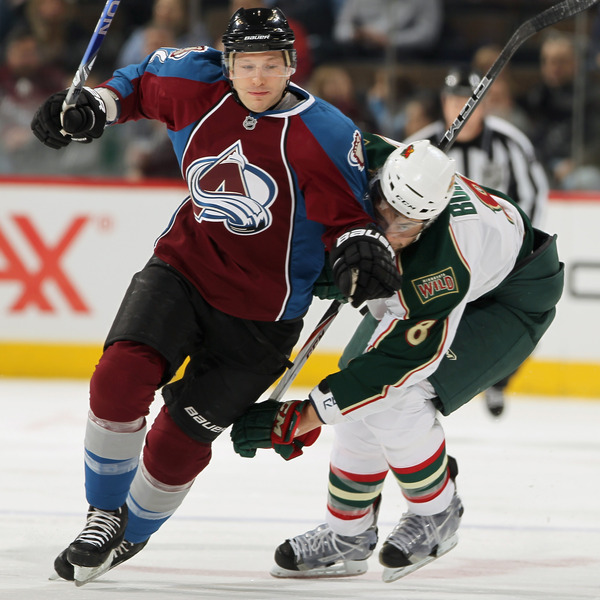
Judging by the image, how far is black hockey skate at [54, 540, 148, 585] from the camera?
8.77ft

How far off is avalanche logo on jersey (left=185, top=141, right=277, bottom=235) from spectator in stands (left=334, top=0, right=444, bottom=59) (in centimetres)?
351

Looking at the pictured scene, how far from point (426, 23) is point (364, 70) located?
408 mm

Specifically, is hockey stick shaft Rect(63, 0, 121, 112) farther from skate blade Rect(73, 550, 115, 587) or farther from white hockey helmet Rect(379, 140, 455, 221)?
skate blade Rect(73, 550, 115, 587)

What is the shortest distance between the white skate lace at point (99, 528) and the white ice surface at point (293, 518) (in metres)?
0.15

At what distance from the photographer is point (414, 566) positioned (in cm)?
297

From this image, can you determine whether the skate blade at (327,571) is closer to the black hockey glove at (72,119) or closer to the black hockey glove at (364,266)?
the black hockey glove at (364,266)

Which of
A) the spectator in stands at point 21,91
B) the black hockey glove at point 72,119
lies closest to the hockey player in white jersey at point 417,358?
the black hockey glove at point 72,119

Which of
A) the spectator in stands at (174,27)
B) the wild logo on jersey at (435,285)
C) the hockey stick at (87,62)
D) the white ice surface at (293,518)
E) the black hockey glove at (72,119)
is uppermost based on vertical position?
the hockey stick at (87,62)

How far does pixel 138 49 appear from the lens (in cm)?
615

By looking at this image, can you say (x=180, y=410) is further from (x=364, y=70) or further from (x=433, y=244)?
(x=364, y=70)

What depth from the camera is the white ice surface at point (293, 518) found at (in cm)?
288

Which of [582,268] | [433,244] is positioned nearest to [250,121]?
[433,244]

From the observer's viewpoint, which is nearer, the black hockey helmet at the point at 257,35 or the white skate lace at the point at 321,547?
the black hockey helmet at the point at 257,35

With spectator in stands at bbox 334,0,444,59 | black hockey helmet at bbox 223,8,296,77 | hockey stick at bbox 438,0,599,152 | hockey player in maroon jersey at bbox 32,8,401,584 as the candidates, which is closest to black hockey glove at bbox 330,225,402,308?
hockey player in maroon jersey at bbox 32,8,401,584
